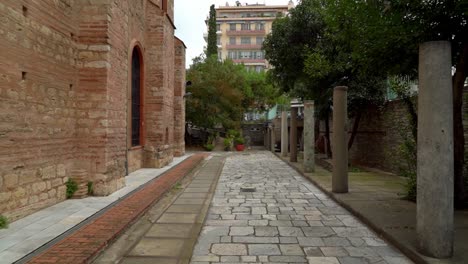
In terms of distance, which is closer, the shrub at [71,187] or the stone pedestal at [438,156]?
the stone pedestal at [438,156]

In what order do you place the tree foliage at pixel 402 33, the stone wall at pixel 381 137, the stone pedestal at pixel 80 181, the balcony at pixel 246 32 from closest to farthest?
the tree foliage at pixel 402 33 < the stone pedestal at pixel 80 181 < the stone wall at pixel 381 137 < the balcony at pixel 246 32

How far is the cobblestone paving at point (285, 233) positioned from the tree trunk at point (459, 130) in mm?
1817

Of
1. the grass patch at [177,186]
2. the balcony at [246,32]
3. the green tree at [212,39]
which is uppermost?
the balcony at [246,32]

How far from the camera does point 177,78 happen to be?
18.1 meters

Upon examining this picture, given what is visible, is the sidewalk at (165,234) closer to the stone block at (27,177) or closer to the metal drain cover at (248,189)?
the metal drain cover at (248,189)

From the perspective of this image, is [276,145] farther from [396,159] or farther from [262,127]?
[396,159]

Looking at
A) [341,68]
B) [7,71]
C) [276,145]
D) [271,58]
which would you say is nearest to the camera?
[7,71]

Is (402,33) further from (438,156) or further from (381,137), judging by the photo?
(381,137)

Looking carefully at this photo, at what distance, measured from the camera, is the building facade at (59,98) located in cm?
528

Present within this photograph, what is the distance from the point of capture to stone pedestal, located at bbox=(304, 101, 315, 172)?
473 inches

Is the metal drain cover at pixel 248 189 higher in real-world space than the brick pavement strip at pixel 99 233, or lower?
lower

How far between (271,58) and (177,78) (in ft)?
15.8

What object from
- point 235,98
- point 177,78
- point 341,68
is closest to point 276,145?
point 235,98

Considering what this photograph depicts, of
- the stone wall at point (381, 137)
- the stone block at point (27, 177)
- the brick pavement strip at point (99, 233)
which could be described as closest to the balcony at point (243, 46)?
the stone wall at point (381, 137)
